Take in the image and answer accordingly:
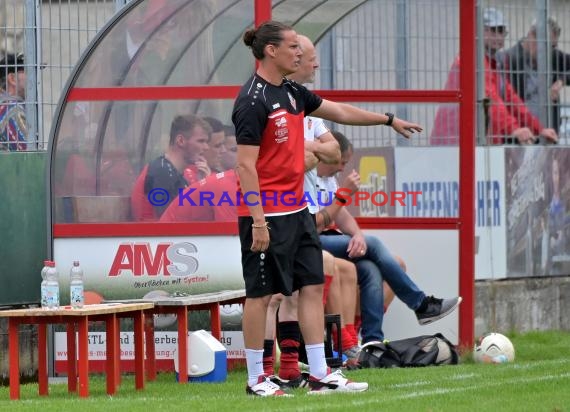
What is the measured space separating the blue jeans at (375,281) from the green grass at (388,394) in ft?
3.06

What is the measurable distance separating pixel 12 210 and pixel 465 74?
372cm

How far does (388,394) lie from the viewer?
8.89m

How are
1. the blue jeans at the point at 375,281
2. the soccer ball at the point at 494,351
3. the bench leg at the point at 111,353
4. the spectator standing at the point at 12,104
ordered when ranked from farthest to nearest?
the spectator standing at the point at 12,104, the blue jeans at the point at 375,281, the soccer ball at the point at 494,351, the bench leg at the point at 111,353

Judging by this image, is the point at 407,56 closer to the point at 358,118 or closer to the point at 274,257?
the point at 358,118

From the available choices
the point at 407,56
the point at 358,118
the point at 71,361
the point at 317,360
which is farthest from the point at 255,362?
the point at 407,56

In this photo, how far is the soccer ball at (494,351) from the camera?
11539mm

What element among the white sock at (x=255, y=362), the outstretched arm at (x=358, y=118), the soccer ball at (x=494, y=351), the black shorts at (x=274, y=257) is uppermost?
the outstretched arm at (x=358, y=118)

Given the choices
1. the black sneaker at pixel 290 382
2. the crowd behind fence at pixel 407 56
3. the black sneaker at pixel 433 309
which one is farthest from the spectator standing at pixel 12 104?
the black sneaker at pixel 290 382

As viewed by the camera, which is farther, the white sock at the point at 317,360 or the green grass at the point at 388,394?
the white sock at the point at 317,360

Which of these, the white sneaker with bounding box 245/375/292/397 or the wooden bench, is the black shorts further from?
the wooden bench

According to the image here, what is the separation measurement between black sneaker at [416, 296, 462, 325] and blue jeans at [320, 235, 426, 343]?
0.16 feet

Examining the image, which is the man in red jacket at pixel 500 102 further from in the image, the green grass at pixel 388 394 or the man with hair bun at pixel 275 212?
the man with hair bun at pixel 275 212

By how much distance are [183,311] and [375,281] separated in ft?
6.80

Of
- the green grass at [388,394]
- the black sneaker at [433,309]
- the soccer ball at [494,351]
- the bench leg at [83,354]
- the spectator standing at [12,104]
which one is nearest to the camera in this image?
the green grass at [388,394]
